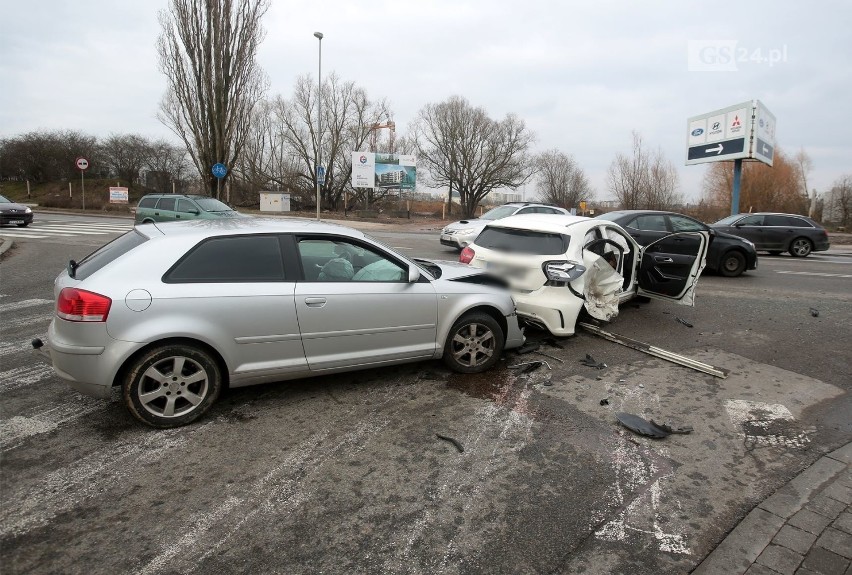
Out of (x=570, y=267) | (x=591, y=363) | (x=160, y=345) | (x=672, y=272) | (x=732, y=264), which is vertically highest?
(x=570, y=267)

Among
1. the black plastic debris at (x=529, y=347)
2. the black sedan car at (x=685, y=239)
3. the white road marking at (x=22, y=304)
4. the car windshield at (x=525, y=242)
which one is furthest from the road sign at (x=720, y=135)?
the white road marking at (x=22, y=304)

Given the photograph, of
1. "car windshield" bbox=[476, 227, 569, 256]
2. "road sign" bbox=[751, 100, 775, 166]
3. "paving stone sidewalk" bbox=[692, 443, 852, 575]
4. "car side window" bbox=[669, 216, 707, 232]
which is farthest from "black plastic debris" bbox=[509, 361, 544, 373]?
"road sign" bbox=[751, 100, 775, 166]

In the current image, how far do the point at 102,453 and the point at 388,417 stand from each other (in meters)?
1.97

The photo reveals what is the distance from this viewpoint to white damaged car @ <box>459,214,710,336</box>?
5574 millimetres

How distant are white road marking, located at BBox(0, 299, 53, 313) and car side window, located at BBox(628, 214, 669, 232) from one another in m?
11.1

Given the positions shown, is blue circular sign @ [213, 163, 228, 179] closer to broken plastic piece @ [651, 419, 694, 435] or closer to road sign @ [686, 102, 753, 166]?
broken plastic piece @ [651, 419, 694, 435]

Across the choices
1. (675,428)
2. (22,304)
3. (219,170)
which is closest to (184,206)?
(219,170)

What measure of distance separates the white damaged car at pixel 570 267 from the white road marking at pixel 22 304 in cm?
632

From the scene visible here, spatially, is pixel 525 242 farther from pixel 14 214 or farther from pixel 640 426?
pixel 14 214

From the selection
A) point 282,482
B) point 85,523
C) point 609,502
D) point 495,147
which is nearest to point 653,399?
point 609,502

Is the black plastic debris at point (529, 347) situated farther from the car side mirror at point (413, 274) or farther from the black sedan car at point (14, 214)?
the black sedan car at point (14, 214)

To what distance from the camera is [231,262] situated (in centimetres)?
385

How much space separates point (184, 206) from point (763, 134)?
29.2 meters

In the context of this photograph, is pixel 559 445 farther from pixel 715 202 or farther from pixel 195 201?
pixel 715 202
